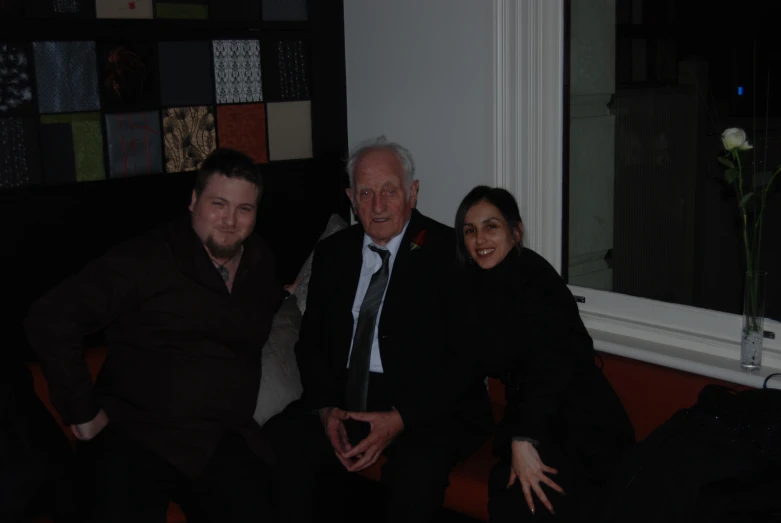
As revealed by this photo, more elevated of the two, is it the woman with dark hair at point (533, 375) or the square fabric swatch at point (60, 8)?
Answer: the square fabric swatch at point (60, 8)

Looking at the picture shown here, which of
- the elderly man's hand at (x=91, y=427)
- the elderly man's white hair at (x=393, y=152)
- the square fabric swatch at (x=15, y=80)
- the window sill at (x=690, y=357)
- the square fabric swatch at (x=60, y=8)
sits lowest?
the elderly man's hand at (x=91, y=427)

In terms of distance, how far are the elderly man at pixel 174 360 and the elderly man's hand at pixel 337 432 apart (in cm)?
22

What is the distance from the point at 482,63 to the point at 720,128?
3.09 ft

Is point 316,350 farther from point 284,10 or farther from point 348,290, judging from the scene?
point 284,10

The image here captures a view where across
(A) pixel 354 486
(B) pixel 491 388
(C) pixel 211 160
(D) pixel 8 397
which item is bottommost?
(A) pixel 354 486

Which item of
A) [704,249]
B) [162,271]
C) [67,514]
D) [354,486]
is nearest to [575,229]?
[704,249]

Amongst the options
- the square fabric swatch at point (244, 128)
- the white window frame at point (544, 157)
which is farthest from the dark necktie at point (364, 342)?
the square fabric swatch at point (244, 128)

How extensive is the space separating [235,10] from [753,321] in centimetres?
236

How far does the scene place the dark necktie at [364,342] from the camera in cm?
286

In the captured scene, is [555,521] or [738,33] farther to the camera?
[738,33]

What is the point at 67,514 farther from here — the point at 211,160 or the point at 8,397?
the point at 211,160

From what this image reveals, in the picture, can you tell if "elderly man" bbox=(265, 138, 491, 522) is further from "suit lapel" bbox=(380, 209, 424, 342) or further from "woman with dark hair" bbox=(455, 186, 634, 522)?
"woman with dark hair" bbox=(455, 186, 634, 522)

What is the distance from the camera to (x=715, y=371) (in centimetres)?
266

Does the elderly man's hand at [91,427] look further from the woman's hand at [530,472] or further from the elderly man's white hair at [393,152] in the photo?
the woman's hand at [530,472]
